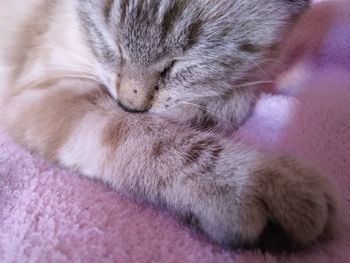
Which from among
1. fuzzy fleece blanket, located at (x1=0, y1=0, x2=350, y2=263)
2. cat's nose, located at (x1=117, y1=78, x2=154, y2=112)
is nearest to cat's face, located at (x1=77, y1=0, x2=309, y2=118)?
cat's nose, located at (x1=117, y1=78, x2=154, y2=112)

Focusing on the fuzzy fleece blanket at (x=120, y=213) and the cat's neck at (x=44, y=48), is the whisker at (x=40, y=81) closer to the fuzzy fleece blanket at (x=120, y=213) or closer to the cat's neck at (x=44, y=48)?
the cat's neck at (x=44, y=48)

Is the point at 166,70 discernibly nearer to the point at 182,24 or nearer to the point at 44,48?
the point at 182,24

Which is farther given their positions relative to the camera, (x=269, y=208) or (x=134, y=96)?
(x=134, y=96)

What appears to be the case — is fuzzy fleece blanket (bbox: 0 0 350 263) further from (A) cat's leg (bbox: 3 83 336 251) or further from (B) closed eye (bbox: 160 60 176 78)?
(B) closed eye (bbox: 160 60 176 78)

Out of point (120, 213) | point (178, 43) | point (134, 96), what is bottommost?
point (120, 213)

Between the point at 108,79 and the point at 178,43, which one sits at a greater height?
the point at 178,43

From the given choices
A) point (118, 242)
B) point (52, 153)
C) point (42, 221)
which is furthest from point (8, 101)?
point (118, 242)

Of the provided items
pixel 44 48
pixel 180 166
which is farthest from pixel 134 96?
pixel 44 48
